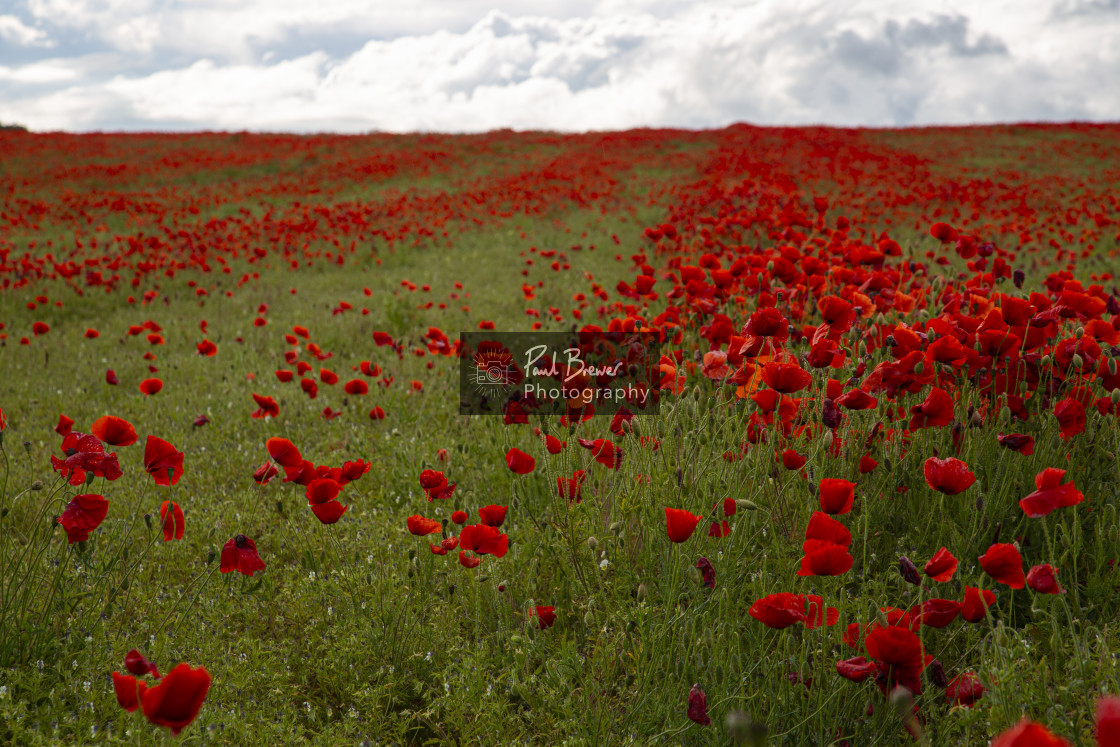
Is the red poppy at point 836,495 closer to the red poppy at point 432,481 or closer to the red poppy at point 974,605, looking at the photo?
the red poppy at point 974,605

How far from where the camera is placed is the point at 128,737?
1.81 metres

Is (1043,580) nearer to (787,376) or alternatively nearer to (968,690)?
(968,690)

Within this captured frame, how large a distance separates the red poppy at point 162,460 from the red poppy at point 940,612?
2285 mm

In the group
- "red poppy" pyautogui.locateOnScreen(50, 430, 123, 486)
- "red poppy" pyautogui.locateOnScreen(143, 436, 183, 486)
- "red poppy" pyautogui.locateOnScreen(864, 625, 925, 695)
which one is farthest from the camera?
"red poppy" pyautogui.locateOnScreen(143, 436, 183, 486)

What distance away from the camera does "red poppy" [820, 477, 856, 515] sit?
1.75 metres

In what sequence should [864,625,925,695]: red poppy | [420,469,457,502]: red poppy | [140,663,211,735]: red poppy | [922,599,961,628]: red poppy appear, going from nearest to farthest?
1. [140,663,211,735]: red poppy
2. [864,625,925,695]: red poppy
3. [922,599,961,628]: red poppy
4. [420,469,457,502]: red poppy

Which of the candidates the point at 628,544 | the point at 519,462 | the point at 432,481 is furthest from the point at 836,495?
the point at 432,481

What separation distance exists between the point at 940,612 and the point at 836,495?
0.36 meters

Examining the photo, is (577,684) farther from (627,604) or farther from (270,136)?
(270,136)

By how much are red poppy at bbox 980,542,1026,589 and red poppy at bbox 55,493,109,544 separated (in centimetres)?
260

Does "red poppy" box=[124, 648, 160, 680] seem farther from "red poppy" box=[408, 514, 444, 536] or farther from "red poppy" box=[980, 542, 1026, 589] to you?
"red poppy" box=[980, 542, 1026, 589]

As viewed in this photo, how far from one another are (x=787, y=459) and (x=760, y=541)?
0.56 m

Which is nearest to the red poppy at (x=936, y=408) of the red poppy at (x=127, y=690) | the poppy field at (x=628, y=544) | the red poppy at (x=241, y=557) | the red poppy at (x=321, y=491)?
the poppy field at (x=628, y=544)

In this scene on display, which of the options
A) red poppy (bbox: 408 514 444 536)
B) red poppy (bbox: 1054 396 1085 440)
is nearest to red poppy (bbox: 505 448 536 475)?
red poppy (bbox: 408 514 444 536)
